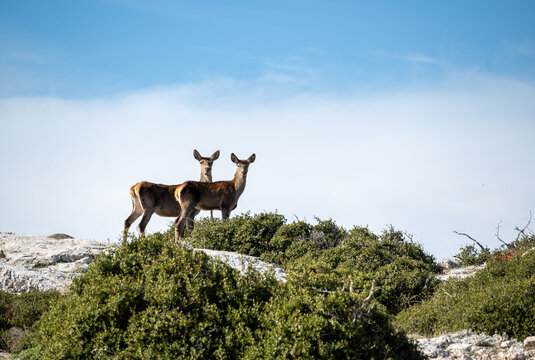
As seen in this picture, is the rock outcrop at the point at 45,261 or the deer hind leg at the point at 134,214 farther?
the deer hind leg at the point at 134,214

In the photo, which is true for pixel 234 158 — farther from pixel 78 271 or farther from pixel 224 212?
pixel 78 271

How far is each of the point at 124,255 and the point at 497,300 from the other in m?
6.16

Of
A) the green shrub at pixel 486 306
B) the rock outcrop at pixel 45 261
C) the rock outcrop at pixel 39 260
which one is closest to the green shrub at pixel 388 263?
the green shrub at pixel 486 306

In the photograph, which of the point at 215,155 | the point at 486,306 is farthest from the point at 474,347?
the point at 215,155

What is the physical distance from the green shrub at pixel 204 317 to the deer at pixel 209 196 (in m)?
9.68

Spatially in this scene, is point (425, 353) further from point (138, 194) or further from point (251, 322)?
point (138, 194)

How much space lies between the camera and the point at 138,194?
62.1 feet

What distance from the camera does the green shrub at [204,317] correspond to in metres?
7.30

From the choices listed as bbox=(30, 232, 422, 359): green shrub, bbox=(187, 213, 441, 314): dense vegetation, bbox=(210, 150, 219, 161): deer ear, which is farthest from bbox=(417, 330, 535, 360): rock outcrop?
bbox=(210, 150, 219, 161): deer ear

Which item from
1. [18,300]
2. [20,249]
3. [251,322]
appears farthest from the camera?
[20,249]

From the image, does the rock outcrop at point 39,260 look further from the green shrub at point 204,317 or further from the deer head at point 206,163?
the deer head at point 206,163

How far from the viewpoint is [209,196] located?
18922 millimetres

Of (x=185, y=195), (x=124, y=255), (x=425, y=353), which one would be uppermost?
(x=185, y=195)

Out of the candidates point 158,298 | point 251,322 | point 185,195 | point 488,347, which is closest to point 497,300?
point 488,347
